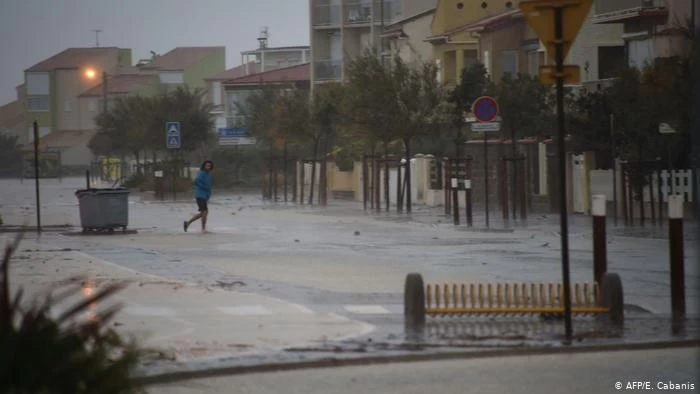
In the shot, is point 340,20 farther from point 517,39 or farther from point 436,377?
point 436,377

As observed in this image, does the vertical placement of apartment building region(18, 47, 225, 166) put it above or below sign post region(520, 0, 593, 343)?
above

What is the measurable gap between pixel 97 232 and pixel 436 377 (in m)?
25.2

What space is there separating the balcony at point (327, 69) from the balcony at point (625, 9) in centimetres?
4887

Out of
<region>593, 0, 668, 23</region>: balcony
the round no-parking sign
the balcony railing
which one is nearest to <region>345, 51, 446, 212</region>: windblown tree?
<region>593, 0, 668, 23</region>: balcony

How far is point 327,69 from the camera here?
10300cm

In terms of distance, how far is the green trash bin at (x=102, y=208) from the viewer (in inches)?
1420

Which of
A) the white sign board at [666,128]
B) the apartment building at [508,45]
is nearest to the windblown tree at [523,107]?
the white sign board at [666,128]

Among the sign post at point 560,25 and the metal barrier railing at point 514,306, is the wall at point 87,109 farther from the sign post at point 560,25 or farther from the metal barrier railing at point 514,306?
the sign post at point 560,25

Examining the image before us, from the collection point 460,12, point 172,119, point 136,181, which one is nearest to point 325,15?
point 136,181

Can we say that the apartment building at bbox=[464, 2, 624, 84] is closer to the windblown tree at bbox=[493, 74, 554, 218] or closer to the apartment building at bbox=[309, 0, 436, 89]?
the windblown tree at bbox=[493, 74, 554, 218]

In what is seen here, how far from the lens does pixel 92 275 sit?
72.2 ft

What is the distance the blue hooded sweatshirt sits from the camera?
123ft

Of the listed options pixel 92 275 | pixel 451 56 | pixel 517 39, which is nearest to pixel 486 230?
pixel 92 275

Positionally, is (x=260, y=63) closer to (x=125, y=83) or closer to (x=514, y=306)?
(x=125, y=83)
